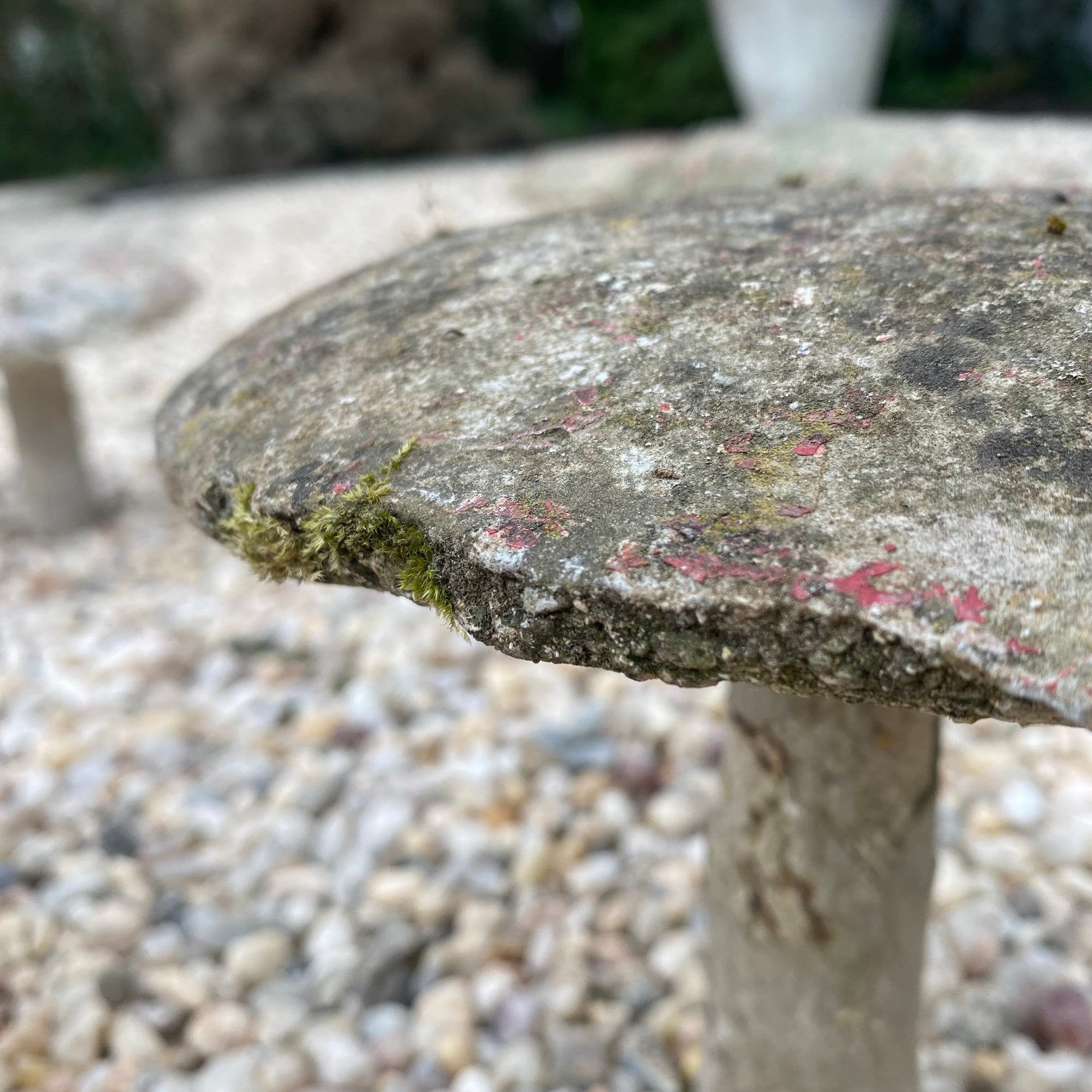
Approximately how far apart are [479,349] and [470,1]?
9675 millimetres

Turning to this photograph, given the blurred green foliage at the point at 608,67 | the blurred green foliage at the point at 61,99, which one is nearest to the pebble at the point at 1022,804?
the blurred green foliage at the point at 608,67

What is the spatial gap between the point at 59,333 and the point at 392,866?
1.69 m

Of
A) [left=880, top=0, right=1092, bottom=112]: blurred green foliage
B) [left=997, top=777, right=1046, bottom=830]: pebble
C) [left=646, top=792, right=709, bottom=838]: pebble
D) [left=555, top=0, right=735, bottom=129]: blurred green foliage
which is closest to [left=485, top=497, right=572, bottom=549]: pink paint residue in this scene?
[left=646, top=792, right=709, bottom=838]: pebble

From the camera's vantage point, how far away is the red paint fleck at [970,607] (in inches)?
19.6

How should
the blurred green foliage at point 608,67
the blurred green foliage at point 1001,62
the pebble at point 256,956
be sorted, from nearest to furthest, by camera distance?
1. the pebble at point 256,956
2. the blurred green foliage at point 1001,62
3. the blurred green foliage at point 608,67

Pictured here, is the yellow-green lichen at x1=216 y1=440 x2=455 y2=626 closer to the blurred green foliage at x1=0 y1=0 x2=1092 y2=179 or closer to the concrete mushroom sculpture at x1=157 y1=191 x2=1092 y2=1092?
the concrete mushroom sculpture at x1=157 y1=191 x2=1092 y2=1092

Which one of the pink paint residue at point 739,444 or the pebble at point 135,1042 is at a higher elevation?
the pink paint residue at point 739,444

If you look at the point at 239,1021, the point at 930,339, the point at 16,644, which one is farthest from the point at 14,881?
the point at 930,339

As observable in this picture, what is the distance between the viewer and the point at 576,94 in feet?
36.8

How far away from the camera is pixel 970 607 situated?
50 cm

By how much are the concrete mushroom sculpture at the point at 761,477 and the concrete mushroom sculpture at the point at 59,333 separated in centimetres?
182

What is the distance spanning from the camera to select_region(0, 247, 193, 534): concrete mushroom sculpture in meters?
2.54

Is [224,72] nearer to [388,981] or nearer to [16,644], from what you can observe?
[16,644]

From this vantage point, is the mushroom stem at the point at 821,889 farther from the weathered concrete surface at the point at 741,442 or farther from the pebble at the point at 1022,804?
the pebble at the point at 1022,804
